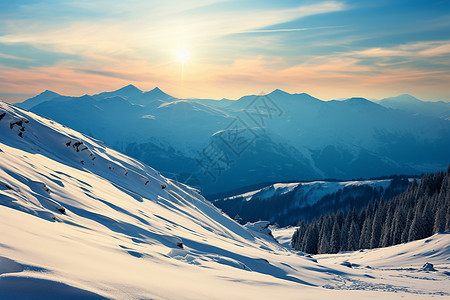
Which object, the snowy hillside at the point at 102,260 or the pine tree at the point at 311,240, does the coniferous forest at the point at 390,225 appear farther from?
the snowy hillside at the point at 102,260

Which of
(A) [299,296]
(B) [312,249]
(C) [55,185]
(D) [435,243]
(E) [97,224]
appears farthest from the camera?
(B) [312,249]

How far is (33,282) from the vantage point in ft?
20.5

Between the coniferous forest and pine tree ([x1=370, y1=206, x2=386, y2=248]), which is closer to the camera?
the coniferous forest

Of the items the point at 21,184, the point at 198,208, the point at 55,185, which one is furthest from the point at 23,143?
the point at 198,208

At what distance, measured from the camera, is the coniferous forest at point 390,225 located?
69500 mm

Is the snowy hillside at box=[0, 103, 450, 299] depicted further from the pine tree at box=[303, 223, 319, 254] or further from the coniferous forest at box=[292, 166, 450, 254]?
the pine tree at box=[303, 223, 319, 254]

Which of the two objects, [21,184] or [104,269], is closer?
[104,269]

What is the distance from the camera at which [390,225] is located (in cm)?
7975

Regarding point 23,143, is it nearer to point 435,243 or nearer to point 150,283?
point 150,283

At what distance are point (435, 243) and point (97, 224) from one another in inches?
2054

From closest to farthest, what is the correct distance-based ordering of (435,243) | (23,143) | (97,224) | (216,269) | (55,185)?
(216,269)
(97,224)
(55,185)
(23,143)
(435,243)

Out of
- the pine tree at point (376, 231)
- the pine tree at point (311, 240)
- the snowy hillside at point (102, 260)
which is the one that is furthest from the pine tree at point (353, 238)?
the snowy hillside at point (102, 260)

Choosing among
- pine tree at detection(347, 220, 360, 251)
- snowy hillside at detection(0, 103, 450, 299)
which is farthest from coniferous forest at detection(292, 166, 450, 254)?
snowy hillside at detection(0, 103, 450, 299)

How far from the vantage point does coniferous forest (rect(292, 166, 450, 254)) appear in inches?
2736
